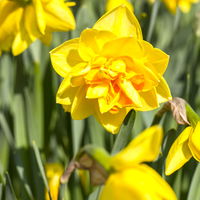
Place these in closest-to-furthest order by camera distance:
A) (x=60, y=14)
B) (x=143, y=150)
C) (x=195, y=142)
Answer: (x=143, y=150) < (x=195, y=142) < (x=60, y=14)

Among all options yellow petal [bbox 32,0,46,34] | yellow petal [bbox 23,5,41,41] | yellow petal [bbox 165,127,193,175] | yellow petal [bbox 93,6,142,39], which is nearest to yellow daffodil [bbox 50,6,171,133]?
yellow petal [bbox 93,6,142,39]

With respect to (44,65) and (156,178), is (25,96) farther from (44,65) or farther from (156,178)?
(156,178)

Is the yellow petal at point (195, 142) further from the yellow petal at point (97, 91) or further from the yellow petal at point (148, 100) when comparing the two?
the yellow petal at point (97, 91)

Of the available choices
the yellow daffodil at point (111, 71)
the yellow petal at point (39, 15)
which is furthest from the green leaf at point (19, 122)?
the yellow daffodil at point (111, 71)

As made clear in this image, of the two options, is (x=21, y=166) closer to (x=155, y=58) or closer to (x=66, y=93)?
(x=66, y=93)

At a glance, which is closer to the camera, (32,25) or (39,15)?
(39,15)

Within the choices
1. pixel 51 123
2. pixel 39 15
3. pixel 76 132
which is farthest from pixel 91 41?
pixel 51 123

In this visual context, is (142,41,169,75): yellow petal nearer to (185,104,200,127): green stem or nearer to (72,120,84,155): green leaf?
(185,104,200,127): green stem
